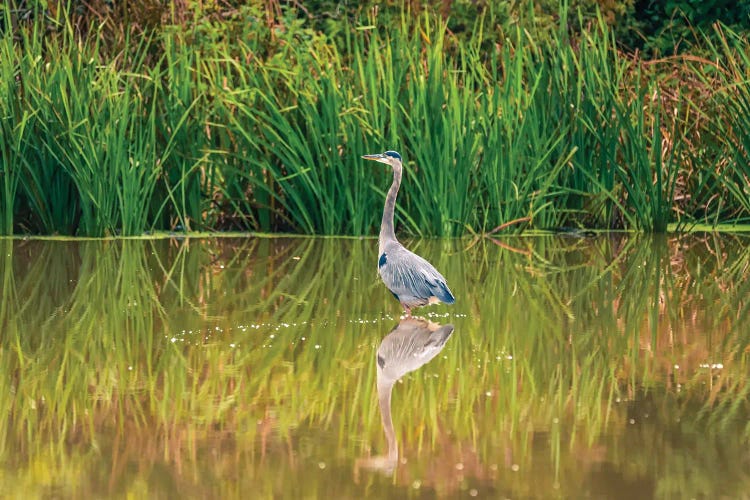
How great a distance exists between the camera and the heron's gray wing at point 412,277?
24.6 feet

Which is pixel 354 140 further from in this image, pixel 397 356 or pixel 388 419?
pixel 388 419

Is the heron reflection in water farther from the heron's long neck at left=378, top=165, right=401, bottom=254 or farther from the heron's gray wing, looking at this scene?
the heron's long neck at left=378, top=165, right=401, bottom=254

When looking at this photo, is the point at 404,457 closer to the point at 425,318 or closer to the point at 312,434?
the point at 312,434

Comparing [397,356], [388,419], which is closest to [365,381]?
[397,356]

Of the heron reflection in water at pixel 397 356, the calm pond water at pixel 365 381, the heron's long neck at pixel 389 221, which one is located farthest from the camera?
the heron's long neck at pixel 389 221

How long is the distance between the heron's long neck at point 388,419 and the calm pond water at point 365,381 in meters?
0.02

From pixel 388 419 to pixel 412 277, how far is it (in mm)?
2487

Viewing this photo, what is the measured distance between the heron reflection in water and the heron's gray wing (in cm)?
16

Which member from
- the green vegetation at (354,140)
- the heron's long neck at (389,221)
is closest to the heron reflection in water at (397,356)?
the heron's long neck at (389,221)

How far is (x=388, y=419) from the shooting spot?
5.17m

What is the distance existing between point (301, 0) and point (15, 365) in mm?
11441

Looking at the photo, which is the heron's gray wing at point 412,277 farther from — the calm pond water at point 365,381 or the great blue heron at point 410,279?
the calm pond water at point 365,381

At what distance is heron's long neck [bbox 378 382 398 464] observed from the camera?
15.4 feet

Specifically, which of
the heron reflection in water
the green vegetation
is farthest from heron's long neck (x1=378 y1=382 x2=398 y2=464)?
the green vegetation
